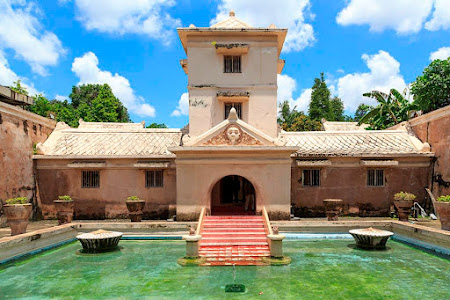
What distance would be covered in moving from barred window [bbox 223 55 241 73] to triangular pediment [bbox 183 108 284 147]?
4.12m

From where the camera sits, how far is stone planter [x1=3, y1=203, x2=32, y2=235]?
11.6 metres

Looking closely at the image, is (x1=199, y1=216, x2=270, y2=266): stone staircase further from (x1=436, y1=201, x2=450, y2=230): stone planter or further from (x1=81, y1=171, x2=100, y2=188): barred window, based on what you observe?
(x1=81, y1=171, x2=100, y2=188): barred window

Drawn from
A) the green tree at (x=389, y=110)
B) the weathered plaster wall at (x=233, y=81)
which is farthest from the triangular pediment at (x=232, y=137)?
the green tree at (x=389, y=110)

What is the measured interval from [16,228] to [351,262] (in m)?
10.6

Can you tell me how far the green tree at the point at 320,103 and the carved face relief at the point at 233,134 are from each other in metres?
30.8

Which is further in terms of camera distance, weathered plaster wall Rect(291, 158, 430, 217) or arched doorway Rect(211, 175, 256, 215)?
weathered plaster wall Rect(291, 158, 430, 217)

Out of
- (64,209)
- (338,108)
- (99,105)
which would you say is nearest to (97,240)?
(64,209)

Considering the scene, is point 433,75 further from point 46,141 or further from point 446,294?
point 46,141

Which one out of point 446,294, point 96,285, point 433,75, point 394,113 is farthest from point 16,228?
point 394,113

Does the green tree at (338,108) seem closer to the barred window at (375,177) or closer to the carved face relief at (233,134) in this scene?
the barred window at (375,177)

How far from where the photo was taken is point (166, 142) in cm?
1853

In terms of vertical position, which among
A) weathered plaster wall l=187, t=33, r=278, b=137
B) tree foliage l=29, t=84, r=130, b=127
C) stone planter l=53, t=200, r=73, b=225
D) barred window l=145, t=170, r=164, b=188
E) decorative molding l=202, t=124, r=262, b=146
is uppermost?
tree foliage l=29, t=84, r=130, b=127

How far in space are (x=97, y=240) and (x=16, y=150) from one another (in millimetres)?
7232

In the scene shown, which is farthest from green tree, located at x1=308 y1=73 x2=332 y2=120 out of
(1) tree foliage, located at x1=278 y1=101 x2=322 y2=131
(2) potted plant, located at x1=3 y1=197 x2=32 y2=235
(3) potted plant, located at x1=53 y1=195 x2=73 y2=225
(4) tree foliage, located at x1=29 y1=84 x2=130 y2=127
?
(2) potted plant, located at x1=3 y1=197 x2=32 y2=235
